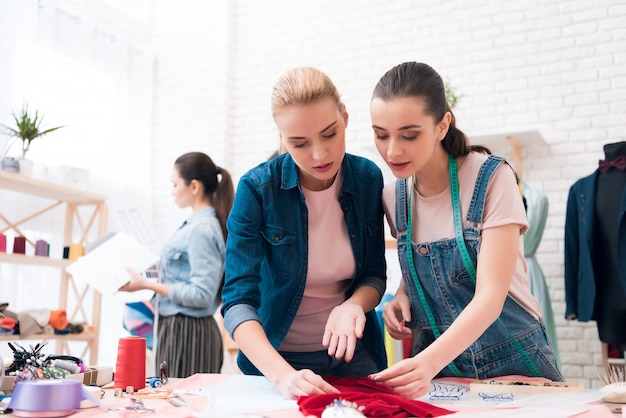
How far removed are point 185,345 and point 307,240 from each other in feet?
5.11

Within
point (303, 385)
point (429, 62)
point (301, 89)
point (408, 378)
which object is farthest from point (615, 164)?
point (303, 385)

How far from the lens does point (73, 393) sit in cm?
102

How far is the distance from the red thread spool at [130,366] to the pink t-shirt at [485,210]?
699 mm

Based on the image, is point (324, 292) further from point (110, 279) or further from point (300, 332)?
point (110, 279)

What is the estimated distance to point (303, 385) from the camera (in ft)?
3.61

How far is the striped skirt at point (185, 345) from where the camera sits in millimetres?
2781

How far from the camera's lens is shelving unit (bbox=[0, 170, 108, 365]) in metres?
3.45

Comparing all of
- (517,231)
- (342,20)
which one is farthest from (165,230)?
(517,231)

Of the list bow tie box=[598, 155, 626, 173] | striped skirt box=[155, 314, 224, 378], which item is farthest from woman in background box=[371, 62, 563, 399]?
bow tie box=[598, 155, 626, 173]

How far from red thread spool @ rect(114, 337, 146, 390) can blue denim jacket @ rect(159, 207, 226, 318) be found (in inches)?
54.1

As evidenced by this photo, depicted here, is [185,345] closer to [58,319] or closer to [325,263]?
[58,319]

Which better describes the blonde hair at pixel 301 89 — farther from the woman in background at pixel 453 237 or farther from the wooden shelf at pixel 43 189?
the wooden shelf at pixel 43 189

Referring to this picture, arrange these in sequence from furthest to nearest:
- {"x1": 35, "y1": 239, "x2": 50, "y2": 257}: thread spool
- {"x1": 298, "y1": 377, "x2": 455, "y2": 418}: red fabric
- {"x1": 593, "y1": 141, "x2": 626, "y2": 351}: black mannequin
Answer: {"x1": 35, "y1": 239, "x2": 50, "y2": 257}: thread spool < {"x1": 593, "y1": 141, "x2": 626, "y2": 351}: black mannequin < {"x1": 298, "y1": 377, "x2": 455, "y2": 418}: red fabric

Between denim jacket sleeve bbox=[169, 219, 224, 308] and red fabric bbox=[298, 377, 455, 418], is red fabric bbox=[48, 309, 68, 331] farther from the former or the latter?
red fabric bbox=[298, 377, 455, 418]
